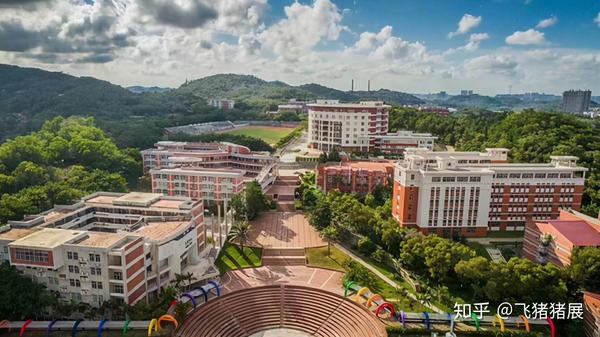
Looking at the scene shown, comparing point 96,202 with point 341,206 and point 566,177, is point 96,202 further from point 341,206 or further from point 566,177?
point 566,177

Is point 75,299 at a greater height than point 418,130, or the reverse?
point 418,130

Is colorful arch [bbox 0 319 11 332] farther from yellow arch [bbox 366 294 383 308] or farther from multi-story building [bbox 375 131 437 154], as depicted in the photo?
multi-story building [bbox 375 131 437 154]

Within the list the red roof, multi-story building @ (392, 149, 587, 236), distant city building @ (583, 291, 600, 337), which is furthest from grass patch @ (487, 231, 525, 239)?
distant city building @ (583, 291, 600, 337)

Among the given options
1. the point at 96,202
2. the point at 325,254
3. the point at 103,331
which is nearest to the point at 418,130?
the point at 325,254

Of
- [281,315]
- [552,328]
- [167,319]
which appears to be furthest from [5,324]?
[552,328]

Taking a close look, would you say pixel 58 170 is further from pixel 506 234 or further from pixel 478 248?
pixel 506 234

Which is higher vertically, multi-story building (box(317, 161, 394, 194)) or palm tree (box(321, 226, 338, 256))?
multi-story building (box(317, 161, 394, 194))
